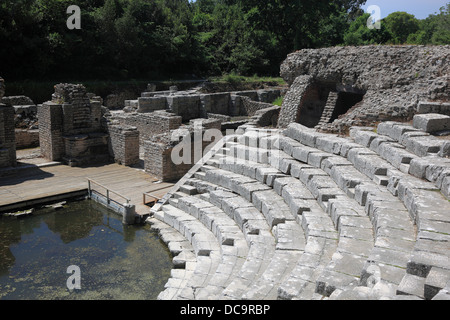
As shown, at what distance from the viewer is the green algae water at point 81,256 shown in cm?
692

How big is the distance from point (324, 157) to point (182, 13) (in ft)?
108

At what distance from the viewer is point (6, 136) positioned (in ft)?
40.9

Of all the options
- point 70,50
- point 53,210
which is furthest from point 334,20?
point 53,210

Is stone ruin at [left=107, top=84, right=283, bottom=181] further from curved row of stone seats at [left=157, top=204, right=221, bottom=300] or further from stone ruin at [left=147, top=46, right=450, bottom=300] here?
curved row of stone seats at [left=157, top=204, right=221, bottom=300]

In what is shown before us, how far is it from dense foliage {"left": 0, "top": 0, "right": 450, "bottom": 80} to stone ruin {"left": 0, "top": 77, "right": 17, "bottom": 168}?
52.2ft

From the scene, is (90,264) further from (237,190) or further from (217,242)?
(237,190)

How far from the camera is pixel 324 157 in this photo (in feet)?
28.7

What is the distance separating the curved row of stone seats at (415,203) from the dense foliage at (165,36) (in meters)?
23.6

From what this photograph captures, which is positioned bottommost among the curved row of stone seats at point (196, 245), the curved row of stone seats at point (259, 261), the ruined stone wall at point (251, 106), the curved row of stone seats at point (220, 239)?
the curved row of stone seats at point (196, 245)

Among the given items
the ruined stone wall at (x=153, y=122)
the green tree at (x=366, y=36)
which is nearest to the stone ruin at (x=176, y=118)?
the ruined stone wall at (x=153, y=122)

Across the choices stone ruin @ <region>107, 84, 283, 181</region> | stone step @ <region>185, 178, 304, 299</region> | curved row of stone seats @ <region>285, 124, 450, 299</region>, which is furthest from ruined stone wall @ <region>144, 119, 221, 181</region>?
curved row of stone seats @ <region>285, 124, 450, 299</region>

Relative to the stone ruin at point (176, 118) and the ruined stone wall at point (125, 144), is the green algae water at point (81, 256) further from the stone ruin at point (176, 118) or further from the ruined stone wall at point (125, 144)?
the ruined stone wall at point (125, 144)

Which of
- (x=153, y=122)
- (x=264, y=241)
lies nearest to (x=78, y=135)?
(x=153, y=122)
